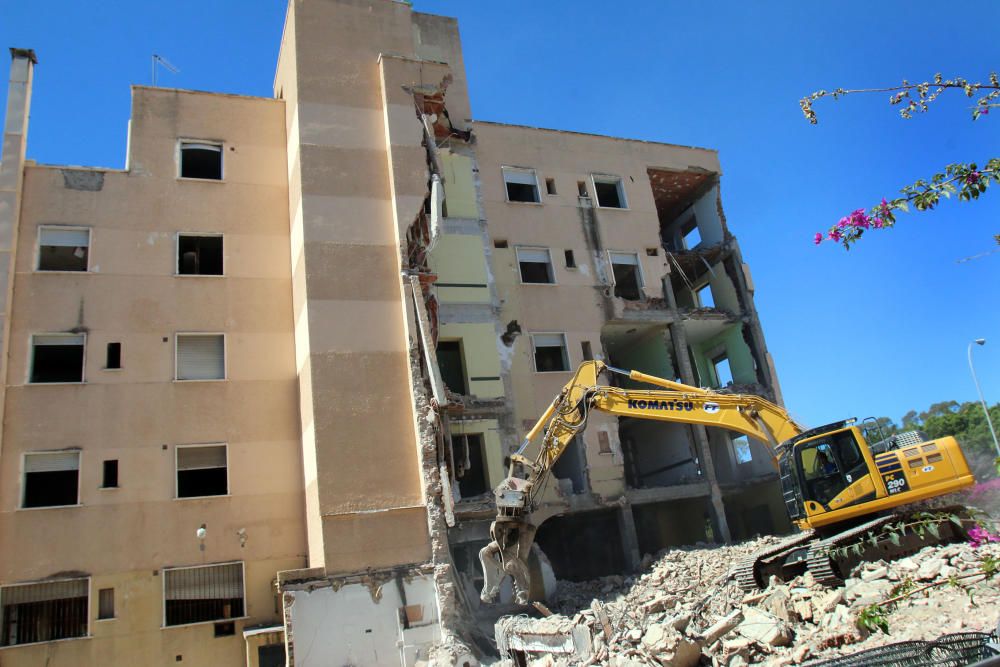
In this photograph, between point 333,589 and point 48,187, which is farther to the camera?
point 48,187

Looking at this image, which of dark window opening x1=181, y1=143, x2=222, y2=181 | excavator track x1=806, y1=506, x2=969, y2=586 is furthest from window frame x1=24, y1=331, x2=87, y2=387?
excavator track x1=806, y1=506, x2=969, y2=586

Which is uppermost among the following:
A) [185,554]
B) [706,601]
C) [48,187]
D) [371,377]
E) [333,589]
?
Result: [48,187]

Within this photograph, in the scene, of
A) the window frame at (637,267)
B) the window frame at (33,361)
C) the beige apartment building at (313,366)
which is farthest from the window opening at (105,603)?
the window frame at (637,267)

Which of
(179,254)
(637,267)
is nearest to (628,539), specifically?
(637,267)

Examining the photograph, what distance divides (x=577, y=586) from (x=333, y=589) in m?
7.29

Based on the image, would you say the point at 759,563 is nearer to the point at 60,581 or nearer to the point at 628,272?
the point at 628,272

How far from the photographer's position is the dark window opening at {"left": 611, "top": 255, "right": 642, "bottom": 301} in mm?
28328

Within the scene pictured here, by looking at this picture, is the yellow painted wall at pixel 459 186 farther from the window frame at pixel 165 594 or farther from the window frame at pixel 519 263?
the window frame at pixel 165 594

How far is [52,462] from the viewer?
770 inches

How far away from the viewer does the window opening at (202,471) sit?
20.2m

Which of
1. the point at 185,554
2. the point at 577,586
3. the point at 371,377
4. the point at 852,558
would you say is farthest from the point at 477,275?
the point at 852,558

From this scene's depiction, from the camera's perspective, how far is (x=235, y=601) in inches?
763

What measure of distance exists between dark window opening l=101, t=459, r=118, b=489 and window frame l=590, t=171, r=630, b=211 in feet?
57.2

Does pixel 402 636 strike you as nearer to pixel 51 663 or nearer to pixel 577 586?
pixel 577 586
